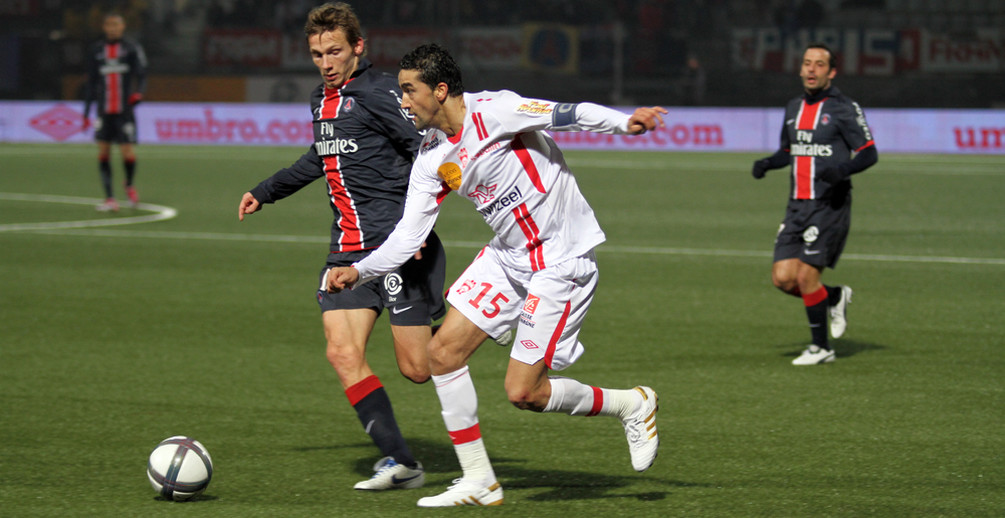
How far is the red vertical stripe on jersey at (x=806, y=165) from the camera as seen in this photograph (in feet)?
25.9

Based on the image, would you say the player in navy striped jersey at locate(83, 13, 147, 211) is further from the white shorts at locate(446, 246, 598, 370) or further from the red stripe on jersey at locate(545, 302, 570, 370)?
the red stripe on jersey at locate(545, 302, 570, 370)

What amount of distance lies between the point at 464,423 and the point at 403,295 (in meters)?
0.69

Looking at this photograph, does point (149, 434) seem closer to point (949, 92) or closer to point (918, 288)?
point (918, 288)

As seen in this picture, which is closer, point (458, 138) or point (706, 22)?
point (458, 138)

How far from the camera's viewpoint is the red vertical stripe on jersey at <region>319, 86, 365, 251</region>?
5.32 meters

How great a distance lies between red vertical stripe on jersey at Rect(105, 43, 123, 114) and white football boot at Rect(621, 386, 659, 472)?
1300cm

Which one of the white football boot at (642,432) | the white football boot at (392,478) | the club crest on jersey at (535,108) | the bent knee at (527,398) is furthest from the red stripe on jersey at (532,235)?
the white football boot at (392,478)

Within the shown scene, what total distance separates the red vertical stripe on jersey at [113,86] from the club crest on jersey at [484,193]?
12.8 m

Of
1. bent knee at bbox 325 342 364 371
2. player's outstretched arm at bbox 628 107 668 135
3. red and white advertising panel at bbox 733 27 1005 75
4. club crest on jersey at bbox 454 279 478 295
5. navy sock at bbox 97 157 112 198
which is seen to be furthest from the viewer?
red and white advertising panel at bbox 733 27 1005 75

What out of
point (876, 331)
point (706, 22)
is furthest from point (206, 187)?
point (706, 22)

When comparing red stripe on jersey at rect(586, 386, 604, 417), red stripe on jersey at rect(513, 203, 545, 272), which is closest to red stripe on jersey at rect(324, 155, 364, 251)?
red stripe on jersey at rect(513, 203, 545, 272)

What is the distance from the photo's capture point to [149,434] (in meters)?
6.00

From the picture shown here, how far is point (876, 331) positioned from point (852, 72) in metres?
23.0

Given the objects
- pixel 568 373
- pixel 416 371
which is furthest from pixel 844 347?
pixel 416 371
